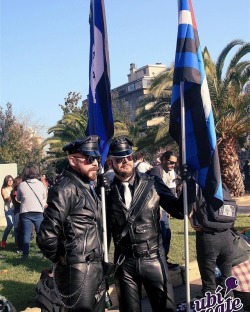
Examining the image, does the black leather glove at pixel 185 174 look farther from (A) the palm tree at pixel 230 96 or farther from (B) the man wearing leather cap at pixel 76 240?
(A) the palm tree at pixel 230 96

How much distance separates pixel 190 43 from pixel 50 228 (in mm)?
2291

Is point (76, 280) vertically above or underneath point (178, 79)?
underneath

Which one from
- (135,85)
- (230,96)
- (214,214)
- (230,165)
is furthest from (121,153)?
(135,85)

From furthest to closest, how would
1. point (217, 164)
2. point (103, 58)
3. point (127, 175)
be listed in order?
1. point (103, 58)
2. point (217, 164)
3. point (127, 175)

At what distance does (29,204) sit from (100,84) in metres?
4.16

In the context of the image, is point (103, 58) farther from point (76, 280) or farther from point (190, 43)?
point (76, 280)

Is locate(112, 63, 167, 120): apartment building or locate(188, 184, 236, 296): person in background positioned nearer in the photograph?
locate(188, 184, 236, 296): person in background

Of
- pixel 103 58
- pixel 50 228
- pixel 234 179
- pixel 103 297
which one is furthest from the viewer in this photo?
pixel 234 179

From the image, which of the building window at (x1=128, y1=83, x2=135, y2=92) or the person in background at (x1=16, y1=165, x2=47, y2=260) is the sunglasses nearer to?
the person in background at (x1=16, y1=165, x2=47, y2=260)

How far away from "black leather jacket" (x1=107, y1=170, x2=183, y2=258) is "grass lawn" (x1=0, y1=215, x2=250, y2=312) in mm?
2323

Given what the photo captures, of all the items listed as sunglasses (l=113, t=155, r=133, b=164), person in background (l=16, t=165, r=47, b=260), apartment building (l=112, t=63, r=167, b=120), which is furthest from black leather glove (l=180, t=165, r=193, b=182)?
apartment building (l=112, t=63, r=167, b=120)

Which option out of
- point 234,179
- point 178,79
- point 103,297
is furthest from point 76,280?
point 234,179

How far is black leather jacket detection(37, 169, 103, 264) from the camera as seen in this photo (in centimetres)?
351

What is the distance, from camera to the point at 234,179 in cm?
1862
